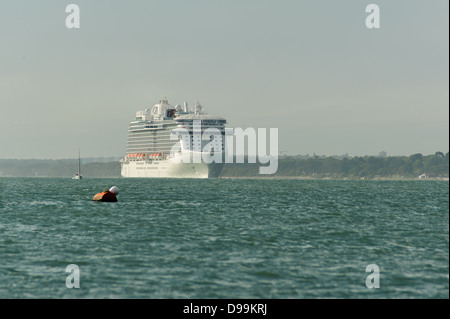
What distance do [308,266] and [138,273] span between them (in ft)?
24.7

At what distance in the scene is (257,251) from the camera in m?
32.4

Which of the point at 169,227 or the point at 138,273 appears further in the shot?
the point at 169,227

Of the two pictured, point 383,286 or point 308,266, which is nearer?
point 383,286

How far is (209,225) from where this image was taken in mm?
44938

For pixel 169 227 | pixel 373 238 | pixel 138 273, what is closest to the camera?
pixel 138 273
